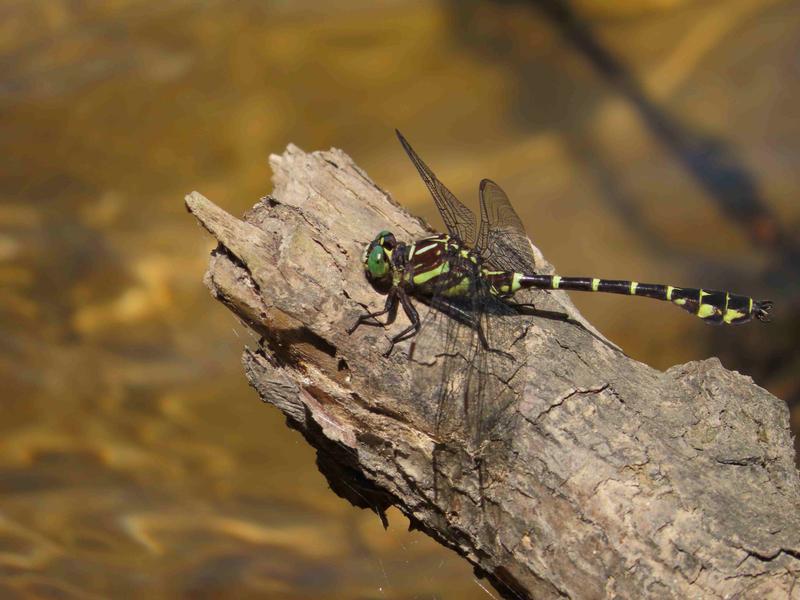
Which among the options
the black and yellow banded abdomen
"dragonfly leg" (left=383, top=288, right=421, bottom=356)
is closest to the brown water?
the black and yellow banded abdomen

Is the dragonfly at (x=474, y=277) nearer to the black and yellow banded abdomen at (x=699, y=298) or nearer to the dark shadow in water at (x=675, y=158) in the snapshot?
the black and yellow banded abdomen at (x=699, y=298)

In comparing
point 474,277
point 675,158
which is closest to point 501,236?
point 474,277

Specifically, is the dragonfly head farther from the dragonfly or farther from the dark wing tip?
the dark wing tip

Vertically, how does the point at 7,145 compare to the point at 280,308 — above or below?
above

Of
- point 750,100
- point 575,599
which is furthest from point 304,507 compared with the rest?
point 750,100

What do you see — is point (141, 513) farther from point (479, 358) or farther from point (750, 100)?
point (750, 100)

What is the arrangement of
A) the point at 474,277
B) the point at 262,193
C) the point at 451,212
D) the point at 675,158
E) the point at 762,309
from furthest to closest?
the point at 675,158, the point at 262,193, the point at 451,212, the point at 762,309, the point at 474,277

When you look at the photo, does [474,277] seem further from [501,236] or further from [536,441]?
[536,441]
